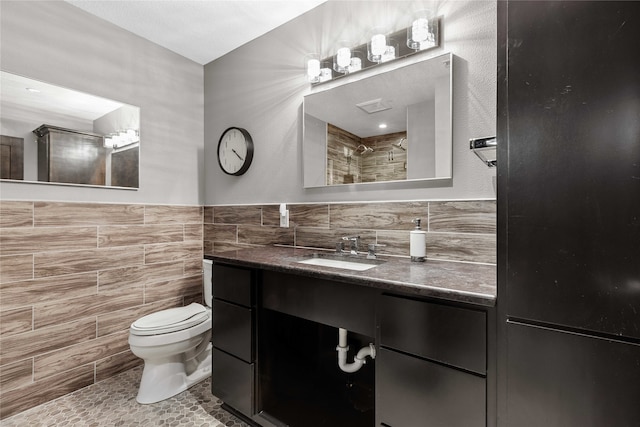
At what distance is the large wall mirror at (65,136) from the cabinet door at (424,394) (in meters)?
2.18

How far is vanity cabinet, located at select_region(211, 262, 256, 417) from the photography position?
1527mm

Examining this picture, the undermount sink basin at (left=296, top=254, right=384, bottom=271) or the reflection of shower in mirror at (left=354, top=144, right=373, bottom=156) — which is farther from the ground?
the reflection of shower in mirror at (left=354, top=144, right=373, bottom=156)

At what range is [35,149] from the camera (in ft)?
5.94

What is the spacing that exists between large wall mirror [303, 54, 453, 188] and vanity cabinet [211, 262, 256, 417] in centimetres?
81

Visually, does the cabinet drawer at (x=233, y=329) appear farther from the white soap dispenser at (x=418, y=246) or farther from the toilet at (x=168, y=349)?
the white soap dispenser at (x=418, y=246)

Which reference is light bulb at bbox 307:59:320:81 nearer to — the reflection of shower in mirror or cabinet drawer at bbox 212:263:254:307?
the reflection of shower in mirror

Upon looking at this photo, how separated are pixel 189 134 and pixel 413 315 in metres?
2.48

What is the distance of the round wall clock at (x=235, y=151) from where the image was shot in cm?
239

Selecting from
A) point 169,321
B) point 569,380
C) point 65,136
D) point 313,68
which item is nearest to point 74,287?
point 169,321

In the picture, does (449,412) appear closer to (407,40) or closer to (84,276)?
(407,40)

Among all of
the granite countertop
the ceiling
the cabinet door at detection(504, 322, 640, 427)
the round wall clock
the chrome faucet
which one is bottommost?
the cabinet door at detection(504, 322, 640, 427)

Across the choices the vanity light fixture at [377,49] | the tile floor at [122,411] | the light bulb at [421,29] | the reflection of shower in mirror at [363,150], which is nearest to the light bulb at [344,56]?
the vanity light fixture at [377,49]

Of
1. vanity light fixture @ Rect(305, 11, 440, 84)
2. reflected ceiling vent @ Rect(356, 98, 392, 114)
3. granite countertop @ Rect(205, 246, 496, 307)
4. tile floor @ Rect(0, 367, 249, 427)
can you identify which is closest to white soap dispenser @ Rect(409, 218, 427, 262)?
granite countertop @ Rect(205, 246, 496, 307)

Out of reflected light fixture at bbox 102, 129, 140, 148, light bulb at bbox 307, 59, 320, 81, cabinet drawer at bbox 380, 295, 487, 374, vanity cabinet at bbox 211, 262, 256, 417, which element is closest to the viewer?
cabinet drawer at bbox 380, 295, 487, 374
